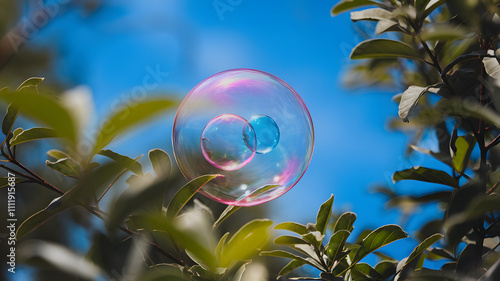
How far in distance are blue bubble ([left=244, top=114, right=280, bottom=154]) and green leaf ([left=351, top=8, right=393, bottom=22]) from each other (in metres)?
0.41

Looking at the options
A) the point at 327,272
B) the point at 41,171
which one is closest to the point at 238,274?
the point at 327,272

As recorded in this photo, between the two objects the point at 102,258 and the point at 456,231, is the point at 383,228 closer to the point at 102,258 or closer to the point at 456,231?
the point at 456,231

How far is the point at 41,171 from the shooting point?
3.51 meters

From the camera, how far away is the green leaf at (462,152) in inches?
50.1

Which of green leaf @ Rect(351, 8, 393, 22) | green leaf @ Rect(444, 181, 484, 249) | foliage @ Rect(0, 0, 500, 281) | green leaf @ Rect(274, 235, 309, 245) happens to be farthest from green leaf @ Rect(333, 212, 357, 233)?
green leaf @ Rect(351, 8, 393, 22)

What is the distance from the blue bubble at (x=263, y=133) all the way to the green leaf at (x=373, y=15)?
1.35 feet

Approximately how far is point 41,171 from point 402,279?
3.23 metres

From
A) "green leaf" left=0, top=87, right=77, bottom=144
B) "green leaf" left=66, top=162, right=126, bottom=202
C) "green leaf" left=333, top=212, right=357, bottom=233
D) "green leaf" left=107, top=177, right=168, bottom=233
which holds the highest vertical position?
"green leaf" left=0, top=87, right=77, bottom=144

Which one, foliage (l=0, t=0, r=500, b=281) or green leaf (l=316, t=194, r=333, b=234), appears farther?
green leaf (l=316, t=194, r=333, b=234)

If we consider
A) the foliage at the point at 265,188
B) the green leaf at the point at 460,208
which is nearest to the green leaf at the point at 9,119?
the foliage at the point at 265,188

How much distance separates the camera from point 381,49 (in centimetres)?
122

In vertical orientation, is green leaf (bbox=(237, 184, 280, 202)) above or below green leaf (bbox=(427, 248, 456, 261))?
above

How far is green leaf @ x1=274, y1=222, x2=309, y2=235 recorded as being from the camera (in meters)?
1.11

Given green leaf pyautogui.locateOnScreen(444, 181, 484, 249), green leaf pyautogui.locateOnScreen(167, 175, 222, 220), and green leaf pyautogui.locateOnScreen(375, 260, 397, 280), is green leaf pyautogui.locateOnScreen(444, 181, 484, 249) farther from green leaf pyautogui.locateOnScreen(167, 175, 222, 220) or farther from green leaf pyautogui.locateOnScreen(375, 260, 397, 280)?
green leaf pyautogui.locateOnScreen(167, 175, 222, 220)
